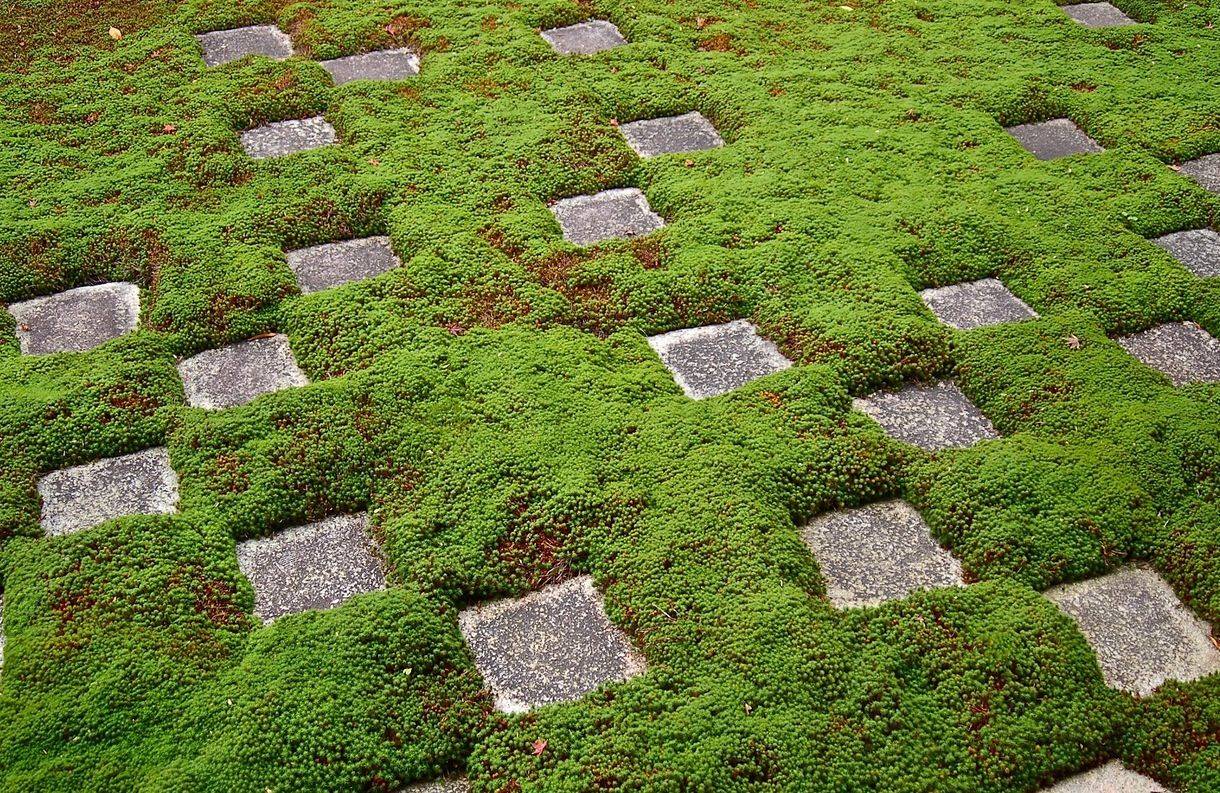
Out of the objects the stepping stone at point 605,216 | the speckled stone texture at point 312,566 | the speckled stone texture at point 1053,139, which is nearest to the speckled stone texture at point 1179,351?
the speckled stone texture at point 1053,139

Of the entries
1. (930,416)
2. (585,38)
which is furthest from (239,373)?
(585,38)

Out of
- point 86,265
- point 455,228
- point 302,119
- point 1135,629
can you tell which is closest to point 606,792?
point 1135,629

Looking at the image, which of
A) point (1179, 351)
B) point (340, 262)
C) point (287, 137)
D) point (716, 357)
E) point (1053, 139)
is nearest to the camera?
point (716, 357)

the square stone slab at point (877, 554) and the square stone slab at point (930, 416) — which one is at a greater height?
the square stone slab at point (930, 416)

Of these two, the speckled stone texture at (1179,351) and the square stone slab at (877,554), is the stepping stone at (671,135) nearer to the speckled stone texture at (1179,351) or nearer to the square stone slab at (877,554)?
the speckled stone texture at (1179,351)

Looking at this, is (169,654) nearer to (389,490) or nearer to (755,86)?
(389,490)

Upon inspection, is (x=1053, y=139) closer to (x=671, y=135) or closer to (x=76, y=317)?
(x=671, y=135)
